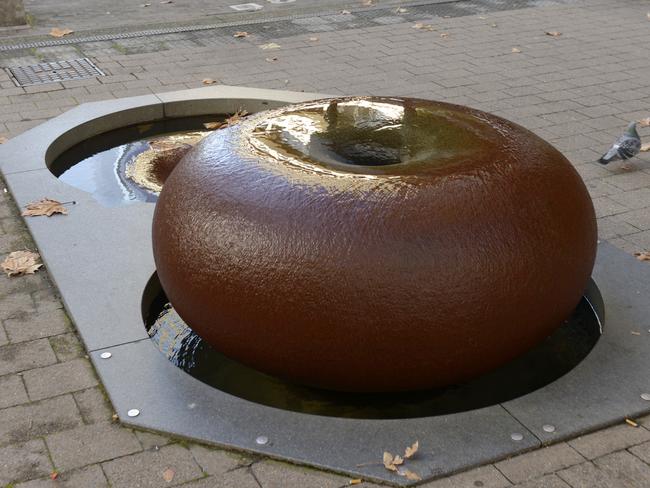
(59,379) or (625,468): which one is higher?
(625,468)

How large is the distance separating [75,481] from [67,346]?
121cm

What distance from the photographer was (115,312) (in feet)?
16.8

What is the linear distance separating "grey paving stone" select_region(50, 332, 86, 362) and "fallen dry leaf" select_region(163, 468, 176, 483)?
1185 millimetres

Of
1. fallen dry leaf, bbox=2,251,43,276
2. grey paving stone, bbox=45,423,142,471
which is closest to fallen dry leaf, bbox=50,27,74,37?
fallen dry leaf, bbox=2,251,43,276

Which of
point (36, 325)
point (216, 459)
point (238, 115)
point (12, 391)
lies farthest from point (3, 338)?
point (238, 115)

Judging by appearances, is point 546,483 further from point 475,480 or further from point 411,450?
point 411,450

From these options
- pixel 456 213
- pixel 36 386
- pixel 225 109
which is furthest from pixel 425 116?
pixel 225 109

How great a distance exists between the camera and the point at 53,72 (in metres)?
10.4

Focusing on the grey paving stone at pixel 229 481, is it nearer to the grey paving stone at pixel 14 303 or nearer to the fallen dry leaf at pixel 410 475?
the fallen dry leaf at pixel 410 475

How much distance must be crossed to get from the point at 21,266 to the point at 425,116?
2753mm

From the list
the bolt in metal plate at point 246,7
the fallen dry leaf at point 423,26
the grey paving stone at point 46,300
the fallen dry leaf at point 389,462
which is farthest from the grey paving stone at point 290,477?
the bolt in metal plate at point 246,7

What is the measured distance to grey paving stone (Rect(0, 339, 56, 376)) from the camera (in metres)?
4.76

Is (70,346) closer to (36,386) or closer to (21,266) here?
(36,386)

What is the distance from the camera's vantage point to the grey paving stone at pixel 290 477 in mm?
3865
